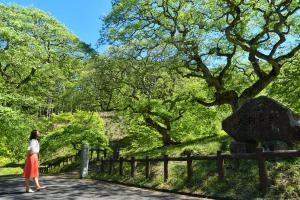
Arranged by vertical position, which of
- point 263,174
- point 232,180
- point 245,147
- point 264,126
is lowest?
point 232,180

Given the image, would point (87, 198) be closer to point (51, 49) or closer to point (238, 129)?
point (238, 129)

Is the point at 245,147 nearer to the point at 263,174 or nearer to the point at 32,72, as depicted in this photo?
the point at 263,174

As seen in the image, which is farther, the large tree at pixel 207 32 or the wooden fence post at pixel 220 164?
the large tree at pixel 207 32

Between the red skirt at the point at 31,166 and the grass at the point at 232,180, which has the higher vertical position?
the red skirt at the point at 31,166

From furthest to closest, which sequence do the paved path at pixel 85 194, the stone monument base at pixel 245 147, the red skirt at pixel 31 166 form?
the stone monument base at pixel 245 147 → the red skirt at pixel 31 166 → the paved path at pixel 85 194

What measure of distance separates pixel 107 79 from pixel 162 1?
5.34 metres

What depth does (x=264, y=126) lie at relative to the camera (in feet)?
40.4

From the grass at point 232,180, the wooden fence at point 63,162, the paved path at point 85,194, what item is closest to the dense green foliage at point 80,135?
the wooden fence at point 63,162

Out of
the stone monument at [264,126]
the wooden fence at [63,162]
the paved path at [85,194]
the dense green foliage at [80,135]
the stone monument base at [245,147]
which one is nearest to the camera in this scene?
the paved path at [85,194]

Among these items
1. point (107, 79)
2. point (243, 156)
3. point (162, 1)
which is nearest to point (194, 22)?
point (162, 1)

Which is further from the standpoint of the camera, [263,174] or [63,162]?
[63,162]

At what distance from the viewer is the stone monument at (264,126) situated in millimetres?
11852

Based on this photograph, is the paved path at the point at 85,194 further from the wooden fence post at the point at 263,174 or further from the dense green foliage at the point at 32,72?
the dense green foliage at the point at 32,72

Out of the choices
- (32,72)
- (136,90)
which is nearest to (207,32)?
(136,90)
